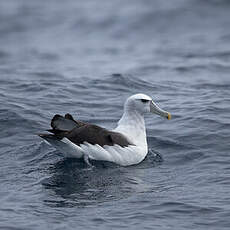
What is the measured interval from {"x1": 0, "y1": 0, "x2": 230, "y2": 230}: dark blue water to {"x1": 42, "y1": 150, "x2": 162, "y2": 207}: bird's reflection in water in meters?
0.02

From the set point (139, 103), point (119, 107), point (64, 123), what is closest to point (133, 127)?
point (139, 103)

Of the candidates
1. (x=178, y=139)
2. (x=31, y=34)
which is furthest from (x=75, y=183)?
(x=31, y=34)

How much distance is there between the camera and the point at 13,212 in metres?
9.96

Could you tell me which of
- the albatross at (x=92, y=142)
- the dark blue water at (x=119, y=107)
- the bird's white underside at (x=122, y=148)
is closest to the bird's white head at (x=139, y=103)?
the bird's white underside at (x=122, y=148)

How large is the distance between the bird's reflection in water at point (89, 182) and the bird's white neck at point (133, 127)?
0.41 meters

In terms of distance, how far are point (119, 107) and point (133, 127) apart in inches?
150

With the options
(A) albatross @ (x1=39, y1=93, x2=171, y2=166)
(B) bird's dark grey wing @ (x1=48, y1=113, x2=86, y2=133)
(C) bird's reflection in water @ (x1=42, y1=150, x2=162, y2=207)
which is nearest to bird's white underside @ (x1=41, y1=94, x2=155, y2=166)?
(A) albatross @ (x1=39, y1=93, x2=171, y2=166)

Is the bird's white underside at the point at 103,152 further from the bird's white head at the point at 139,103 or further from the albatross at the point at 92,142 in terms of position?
the bird's white head at the point at 139,103

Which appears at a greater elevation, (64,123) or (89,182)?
(64,123)

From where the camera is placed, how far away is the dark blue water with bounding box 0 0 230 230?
10.2 m

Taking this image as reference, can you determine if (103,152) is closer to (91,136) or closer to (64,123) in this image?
(91,136)

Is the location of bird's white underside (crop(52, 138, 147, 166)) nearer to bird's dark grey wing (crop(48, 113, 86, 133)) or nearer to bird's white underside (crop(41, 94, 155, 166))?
bird's white underside (crop(41, 94, 155, 166))

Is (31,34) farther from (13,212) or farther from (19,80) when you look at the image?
(13,212)

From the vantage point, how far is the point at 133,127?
1304 cm
